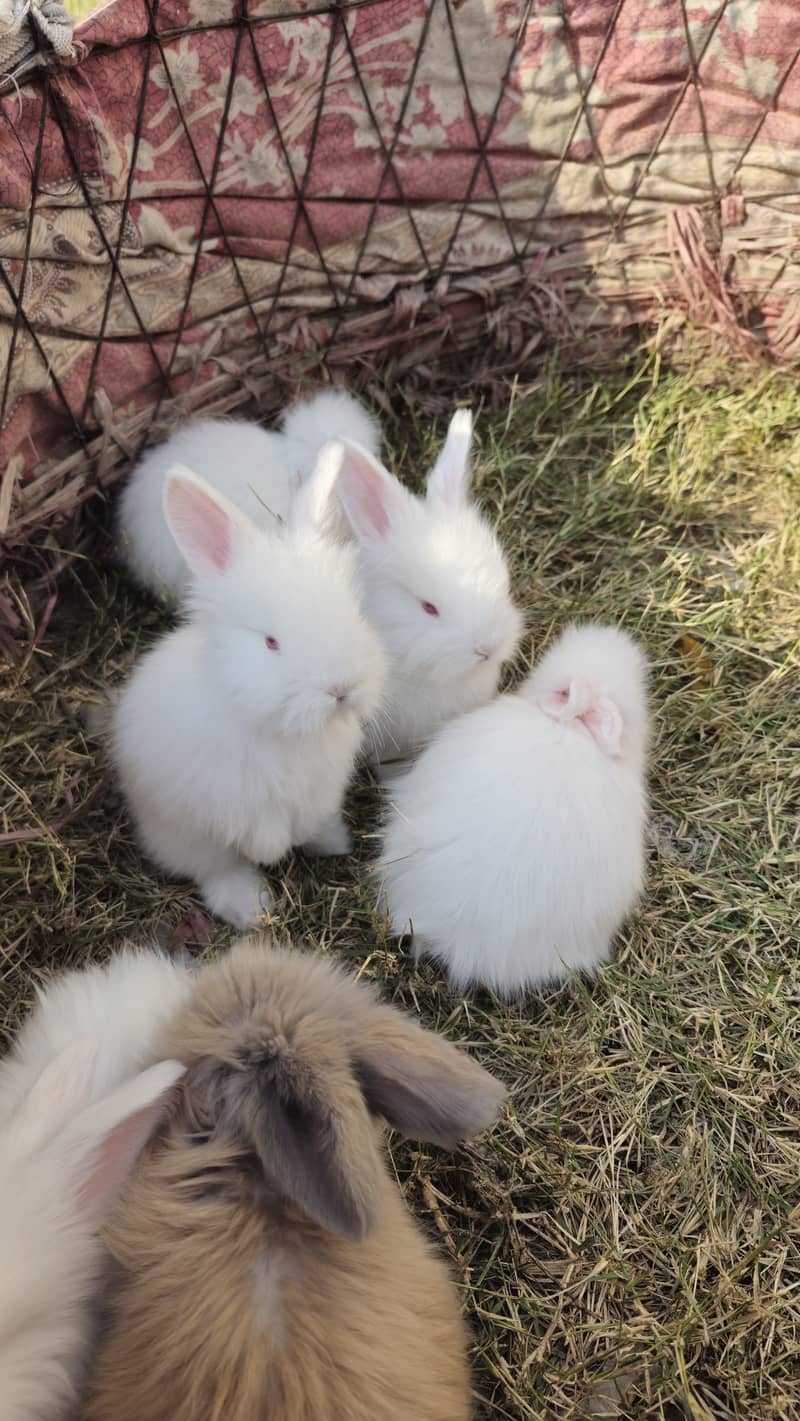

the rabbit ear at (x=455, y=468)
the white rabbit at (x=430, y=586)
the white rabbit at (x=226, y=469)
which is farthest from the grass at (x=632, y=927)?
the rabbit ear at (x=455, y=468)

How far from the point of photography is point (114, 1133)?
1657 millimetres

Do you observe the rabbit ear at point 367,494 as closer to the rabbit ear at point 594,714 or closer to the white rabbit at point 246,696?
the white rabbit at point 246,696

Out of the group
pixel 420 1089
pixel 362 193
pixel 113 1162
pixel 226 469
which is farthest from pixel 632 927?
pixel 362 193

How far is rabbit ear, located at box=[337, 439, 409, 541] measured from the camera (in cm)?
260

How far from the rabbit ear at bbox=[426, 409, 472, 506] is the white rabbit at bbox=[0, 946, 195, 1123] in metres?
1.43

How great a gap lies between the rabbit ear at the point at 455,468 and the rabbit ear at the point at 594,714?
2.08ft

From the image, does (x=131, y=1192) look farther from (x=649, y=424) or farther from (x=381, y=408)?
(x=649, y=424)

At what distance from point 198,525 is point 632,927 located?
148cm

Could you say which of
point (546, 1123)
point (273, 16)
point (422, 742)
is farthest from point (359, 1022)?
point (273, 16)

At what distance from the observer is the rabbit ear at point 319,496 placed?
2363mm

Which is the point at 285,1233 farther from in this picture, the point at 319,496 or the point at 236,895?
the point at 319,496

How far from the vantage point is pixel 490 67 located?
3.25m

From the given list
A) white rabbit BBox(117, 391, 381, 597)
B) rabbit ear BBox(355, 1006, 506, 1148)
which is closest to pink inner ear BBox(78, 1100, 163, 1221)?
rabbit ear BBox(355, 1006, 506, 1148)

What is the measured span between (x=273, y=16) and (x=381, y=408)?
1194 mm
